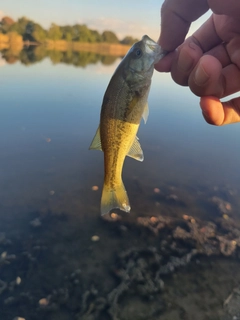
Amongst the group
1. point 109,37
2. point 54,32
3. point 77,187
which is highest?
point 109,37

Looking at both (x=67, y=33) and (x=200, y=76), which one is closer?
(x=200, y=76)

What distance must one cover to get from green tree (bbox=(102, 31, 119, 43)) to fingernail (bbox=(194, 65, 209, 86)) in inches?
2620

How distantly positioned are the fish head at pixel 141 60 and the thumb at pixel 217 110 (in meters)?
0.56

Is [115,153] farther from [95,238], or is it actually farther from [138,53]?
[95,238]

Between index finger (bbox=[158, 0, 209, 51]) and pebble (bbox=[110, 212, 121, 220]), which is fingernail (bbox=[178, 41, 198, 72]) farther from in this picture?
pebble (bbox=[110, 212, 121, 220])

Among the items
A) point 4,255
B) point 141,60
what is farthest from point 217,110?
point 4,255

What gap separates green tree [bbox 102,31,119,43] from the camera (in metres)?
64.0

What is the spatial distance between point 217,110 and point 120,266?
12.8 ft

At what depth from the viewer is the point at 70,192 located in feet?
24.6

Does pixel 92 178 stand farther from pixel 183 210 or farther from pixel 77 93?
pixel 77 93

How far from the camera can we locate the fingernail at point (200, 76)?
2260 millimetres

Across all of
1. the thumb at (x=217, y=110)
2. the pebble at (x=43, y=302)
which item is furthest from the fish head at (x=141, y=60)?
the pebble at (x=43, y=302)

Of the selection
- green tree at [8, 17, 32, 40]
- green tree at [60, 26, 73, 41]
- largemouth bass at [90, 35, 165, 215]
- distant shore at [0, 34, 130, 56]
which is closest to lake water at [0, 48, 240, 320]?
largemouth bass at [90, 35, 165, 215]

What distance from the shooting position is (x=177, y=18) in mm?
2475
